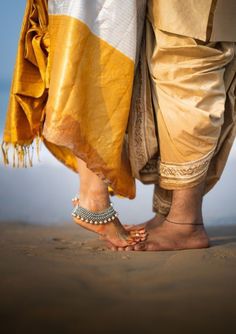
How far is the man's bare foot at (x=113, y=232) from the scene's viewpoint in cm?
249

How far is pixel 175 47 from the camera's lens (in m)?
2.44

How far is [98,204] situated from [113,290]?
2.46 feet

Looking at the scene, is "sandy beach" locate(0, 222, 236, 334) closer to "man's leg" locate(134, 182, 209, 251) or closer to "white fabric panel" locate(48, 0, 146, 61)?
"man's leg" locate(134, 182, 209, 251)

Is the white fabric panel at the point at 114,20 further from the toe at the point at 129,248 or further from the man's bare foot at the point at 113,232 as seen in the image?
the toe at the point at 129,248

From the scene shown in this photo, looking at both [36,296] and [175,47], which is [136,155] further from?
[36,296]

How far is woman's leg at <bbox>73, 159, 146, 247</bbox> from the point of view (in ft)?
8.15

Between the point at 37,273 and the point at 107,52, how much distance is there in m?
0.97

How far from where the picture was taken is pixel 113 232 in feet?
8.29

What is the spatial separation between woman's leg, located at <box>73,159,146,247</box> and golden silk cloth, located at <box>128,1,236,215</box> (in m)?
0.24

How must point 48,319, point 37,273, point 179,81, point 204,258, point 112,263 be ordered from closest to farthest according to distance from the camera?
point 48,319, point 37,273, point 112,263, point 204,258, point 179,81

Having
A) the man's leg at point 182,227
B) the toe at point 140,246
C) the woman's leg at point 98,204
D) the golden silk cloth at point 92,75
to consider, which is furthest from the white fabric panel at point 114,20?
the toe at point 140,246

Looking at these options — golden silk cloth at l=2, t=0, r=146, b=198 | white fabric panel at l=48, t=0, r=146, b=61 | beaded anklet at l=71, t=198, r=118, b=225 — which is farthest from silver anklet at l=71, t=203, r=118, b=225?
white fabric panel at l=48, t=0, r=146, b=61

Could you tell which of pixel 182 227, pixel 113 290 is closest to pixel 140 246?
pixel 182 227

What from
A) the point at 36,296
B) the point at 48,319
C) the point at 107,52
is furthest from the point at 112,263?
the point at 107,52
